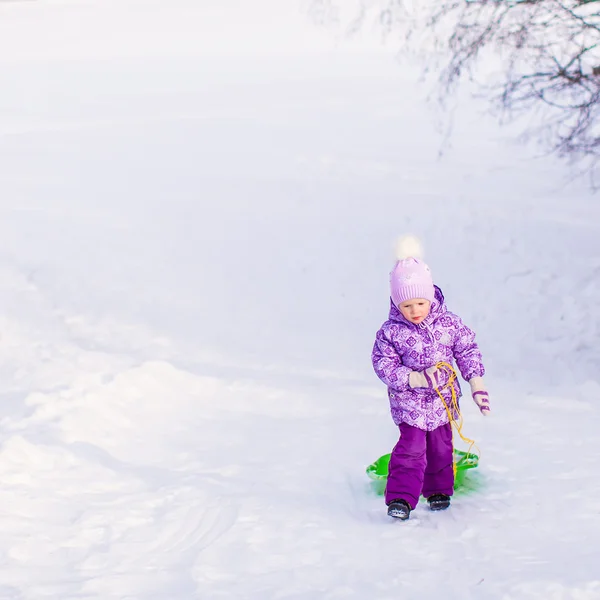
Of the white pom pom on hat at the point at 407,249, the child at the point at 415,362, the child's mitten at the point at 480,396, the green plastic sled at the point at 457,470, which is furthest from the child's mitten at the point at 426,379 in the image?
the green plastic sled at the point at 457,470

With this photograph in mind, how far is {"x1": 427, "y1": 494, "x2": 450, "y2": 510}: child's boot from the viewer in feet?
15.7

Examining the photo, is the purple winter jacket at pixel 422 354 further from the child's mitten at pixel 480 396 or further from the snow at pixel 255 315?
the snow at pixel 255 315

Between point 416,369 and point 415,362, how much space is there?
42mm

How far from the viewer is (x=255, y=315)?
1013 cm

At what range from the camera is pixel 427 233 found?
38.0 ft

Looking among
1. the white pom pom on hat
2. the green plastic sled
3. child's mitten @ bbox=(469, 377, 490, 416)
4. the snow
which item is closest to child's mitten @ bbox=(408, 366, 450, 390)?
child's mitten @ bbox=(469, 377, 490, 416)

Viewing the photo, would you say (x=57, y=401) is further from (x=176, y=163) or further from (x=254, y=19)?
(x=254, y=19)

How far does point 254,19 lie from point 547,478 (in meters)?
16.1

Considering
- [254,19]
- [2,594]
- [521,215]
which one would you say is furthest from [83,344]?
[254,19]

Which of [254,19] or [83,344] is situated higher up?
[254,19]

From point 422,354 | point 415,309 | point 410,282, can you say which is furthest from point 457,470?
point 410,282

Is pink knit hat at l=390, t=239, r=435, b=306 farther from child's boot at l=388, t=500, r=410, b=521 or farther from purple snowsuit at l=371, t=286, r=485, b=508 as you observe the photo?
child's boot at l=388, t=500, r=410, b=521

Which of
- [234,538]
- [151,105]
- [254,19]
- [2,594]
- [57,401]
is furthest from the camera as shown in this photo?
[254,19]

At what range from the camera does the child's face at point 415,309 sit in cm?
452
